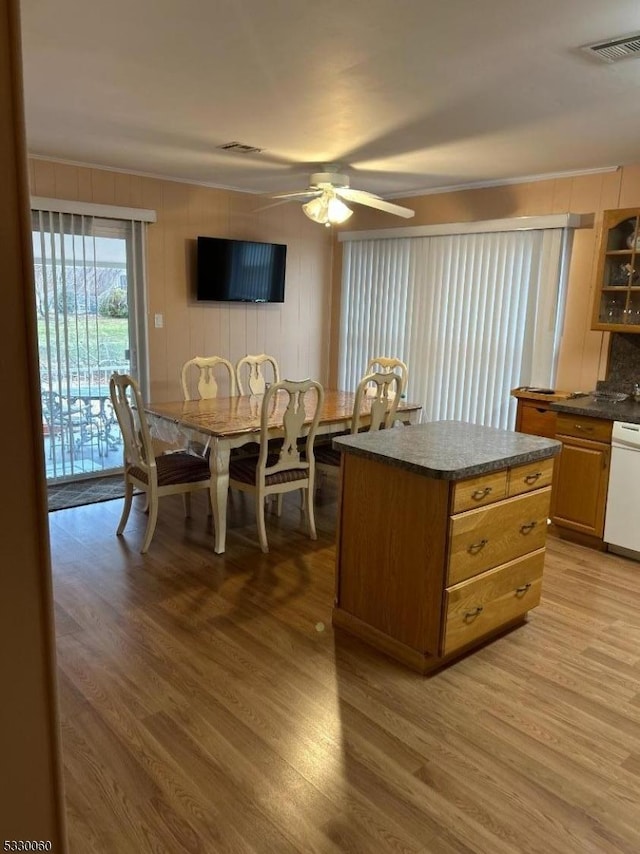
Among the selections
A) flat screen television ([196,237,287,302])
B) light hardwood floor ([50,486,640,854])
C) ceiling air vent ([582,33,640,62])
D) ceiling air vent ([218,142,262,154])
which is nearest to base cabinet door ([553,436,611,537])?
light hardwood floor ([50,486,640,854])

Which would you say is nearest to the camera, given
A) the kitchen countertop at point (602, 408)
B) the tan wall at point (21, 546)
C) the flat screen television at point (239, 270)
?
the tan wall at point (21, 546)

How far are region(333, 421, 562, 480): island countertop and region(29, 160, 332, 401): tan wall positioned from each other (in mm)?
2987

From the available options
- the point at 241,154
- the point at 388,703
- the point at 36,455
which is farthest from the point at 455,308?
the point at 36,455

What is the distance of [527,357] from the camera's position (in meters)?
4.82

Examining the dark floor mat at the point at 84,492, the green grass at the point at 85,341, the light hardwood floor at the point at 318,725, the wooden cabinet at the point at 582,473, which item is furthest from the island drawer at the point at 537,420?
the green grass at the point at 85,341

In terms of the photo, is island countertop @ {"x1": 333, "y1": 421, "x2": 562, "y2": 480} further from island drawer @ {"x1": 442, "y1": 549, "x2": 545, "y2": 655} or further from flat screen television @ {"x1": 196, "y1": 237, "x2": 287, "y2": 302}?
flat screen television @ {"x1": 196, "y1": 237, "x2": 287, "y2": 302}

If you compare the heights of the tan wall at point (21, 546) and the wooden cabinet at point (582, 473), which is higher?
the tan wall at point (21, 546)

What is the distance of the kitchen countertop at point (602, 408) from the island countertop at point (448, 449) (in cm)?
109

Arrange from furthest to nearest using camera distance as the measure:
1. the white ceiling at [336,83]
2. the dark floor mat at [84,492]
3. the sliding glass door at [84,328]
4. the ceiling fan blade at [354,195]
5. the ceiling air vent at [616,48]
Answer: the sliding glass door at [84,328], the dark floor mat at [84,492], the ceiling fan blade at [354,195], the ceiling air vent at [616,48], the white ceiling at [336,83]

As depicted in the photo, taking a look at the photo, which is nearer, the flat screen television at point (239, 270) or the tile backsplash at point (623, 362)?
the tile backsplash at point (623, 362)

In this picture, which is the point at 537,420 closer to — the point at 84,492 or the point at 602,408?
the point at 602,408

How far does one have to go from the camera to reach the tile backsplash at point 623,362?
421 centimetres

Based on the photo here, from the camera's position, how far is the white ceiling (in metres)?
2.11

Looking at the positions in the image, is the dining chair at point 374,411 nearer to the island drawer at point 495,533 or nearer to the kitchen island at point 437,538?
the kitchen island at point 437,538
